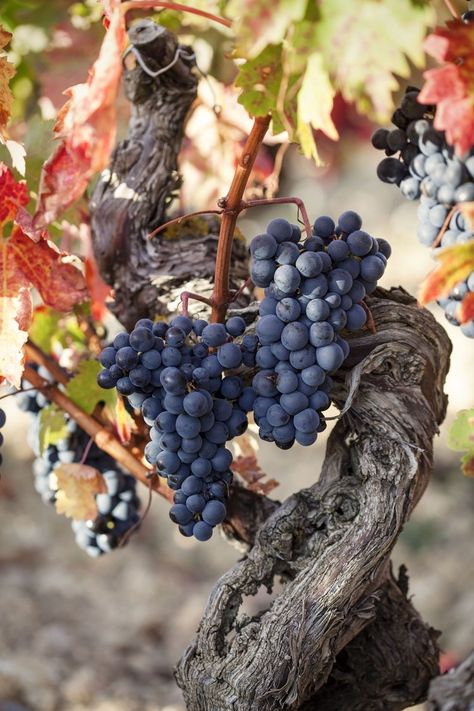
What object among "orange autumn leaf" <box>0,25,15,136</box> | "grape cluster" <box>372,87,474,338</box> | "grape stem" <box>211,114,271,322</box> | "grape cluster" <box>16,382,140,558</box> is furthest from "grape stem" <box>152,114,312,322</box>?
"grape cluster" <box>16,382,140,558</box>

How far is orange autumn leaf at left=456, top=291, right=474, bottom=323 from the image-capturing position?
25.8 inches

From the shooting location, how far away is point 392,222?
11.7ft

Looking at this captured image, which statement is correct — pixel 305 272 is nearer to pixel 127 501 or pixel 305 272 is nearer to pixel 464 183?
pixel 464 183

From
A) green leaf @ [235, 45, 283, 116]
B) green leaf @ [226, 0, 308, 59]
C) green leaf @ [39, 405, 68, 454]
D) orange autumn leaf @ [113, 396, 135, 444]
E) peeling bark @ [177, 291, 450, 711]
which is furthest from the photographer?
green leaf @ [39, 405, 68, 454]

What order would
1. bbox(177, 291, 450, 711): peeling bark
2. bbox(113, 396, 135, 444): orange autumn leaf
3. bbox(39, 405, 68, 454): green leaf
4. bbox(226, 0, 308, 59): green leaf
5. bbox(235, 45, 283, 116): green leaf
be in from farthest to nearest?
bbox(39, 405, 68, 454): green leaf, bbox(113, 396, 135, 444): orange autumn leaf, bbox(177, 291, 450, 711): peeling bark, bbox(235, 45, 283, 116): green leaf, bbox(226, 0, 308, 59): green leaf

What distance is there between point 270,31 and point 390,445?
0.45 metres

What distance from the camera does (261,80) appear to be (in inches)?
29.0

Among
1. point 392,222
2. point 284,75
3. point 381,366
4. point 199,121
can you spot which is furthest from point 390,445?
point 392,222

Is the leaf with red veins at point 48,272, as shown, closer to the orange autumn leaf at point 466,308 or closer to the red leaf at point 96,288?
the red leaf at point 96,288

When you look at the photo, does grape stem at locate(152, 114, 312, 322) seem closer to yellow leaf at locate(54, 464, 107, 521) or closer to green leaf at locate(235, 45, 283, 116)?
green leaf at locate(235, 45, 283, 116)

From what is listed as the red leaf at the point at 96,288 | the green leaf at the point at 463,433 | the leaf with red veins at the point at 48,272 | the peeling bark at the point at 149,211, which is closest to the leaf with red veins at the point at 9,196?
the leaf with red veins at the point at 48,272

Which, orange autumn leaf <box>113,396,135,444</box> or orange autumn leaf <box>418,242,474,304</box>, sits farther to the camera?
orange autumn leaf <box>113,396,135,444</box>

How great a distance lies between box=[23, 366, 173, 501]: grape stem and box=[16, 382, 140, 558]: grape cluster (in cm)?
8

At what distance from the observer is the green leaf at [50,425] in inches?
42.8
